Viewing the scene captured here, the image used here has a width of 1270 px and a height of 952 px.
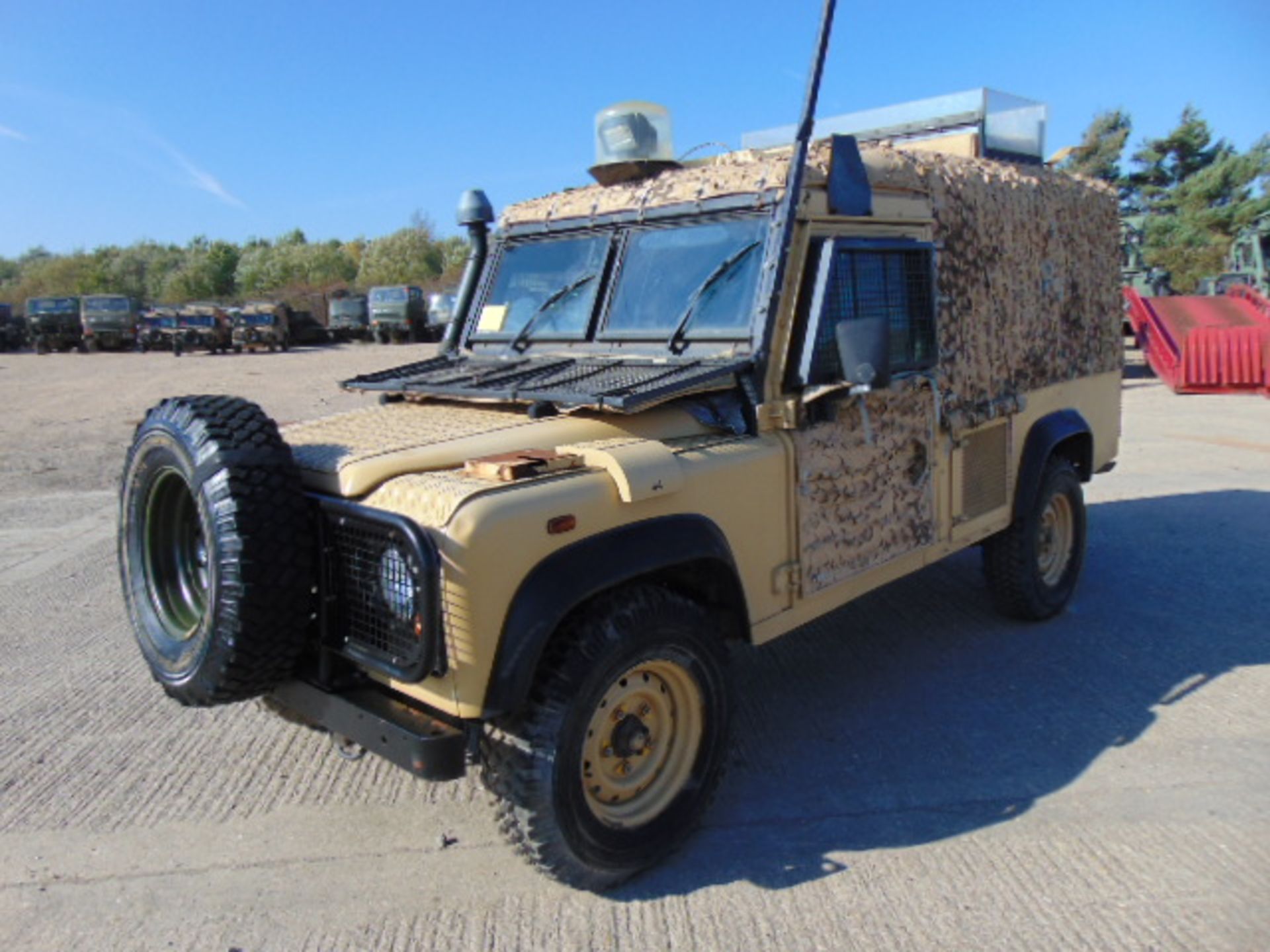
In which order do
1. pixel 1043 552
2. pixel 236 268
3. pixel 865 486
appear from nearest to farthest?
1. pixel 865 486
2. pixel 1043 552
3. pixel 236 268

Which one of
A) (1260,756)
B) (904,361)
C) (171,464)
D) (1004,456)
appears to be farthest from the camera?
(1004,456)

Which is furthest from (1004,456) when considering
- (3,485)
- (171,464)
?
(3,485)

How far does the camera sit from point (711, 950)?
2.87 metres

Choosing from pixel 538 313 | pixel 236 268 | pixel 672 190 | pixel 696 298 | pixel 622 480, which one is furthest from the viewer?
pixel 236 268

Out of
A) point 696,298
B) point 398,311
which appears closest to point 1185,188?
point 398,311

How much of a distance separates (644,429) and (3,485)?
9552 millimetres

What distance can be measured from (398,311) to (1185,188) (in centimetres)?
2840

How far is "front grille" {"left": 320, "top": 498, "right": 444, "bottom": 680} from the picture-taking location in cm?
263

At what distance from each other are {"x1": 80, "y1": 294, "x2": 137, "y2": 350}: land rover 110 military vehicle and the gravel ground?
1410 inches

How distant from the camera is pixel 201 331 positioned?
3466 centimetres

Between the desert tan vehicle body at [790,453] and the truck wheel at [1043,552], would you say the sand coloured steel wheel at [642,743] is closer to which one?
the desert tan vehicle body at [790,453]

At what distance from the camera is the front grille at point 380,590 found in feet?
8.62

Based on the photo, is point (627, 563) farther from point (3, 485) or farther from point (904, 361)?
point (3, 485)

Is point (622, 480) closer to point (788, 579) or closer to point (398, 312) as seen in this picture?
point (788, 579)
